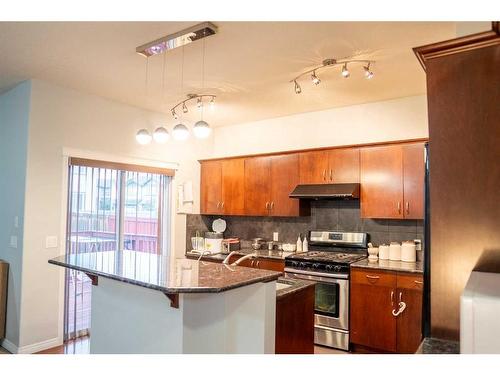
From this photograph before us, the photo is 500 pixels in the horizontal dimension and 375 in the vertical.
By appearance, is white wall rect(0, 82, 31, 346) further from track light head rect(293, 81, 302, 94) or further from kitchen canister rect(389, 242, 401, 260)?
kitchen canister rect(389, 242, 401, 260)

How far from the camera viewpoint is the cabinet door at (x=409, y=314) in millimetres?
3373

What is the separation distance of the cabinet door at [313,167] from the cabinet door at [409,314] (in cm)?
140

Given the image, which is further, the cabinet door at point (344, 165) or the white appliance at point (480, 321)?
the cabinet door at point (344, 165)

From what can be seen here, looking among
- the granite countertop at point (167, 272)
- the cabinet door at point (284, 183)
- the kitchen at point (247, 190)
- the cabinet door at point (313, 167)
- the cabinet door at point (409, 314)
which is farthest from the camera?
the cabinet door at point (284, 183)

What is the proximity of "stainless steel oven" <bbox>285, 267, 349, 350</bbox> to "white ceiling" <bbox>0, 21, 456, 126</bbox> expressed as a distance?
195cm

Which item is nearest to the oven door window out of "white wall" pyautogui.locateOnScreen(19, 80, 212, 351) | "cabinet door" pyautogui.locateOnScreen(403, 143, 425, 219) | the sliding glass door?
"cabinet door" pyautogui.locateOnScreen(403, 143, 425, 219)

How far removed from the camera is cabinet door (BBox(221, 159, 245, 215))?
4980 mm

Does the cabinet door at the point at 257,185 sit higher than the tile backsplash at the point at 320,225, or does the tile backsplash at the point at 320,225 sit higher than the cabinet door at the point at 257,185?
the cabinet door at the point at 257,185

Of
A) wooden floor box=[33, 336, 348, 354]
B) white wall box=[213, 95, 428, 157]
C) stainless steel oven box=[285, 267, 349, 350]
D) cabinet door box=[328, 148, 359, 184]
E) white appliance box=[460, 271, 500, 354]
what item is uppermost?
white wall box=[213, 95, 428, 157]

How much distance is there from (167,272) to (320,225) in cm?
277

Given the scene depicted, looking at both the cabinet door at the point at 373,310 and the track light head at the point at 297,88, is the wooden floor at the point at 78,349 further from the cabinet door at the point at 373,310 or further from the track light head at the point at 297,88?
the track light head at the point at 297,88

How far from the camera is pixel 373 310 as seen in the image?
11.8 ft

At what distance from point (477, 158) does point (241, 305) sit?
1584 millimetres

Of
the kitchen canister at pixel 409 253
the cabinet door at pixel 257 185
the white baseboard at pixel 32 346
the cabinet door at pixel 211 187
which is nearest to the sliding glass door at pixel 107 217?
the white baseboard at pixel 32 346
